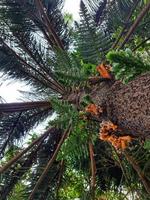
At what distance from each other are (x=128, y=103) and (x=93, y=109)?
473 millimetres

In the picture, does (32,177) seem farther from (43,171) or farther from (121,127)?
(121,127)

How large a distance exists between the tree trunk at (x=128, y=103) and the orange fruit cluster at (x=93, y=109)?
37mm

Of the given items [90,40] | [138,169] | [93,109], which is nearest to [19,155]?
[138,169]

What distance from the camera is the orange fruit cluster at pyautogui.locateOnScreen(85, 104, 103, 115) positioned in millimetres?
3100

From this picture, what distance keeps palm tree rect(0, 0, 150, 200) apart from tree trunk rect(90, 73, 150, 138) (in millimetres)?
11

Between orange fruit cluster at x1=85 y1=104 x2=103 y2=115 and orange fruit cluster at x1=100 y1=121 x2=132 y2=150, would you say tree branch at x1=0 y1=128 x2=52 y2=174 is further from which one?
orange fruit cluster at x1=100 y1=121 x2=132 y2=150

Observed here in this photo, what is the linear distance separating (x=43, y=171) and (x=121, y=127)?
2058mm

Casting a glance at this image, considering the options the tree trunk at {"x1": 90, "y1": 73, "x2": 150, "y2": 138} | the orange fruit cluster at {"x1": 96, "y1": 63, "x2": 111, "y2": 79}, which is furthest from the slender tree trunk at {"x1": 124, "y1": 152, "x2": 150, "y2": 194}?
the orange fruit cluster at {"x1": 96, "y1": 63, "x2": 111, "y2": 79}

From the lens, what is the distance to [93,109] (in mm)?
3166

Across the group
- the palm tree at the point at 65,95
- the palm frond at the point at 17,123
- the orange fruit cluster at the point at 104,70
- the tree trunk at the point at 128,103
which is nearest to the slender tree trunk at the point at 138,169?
the palm tree at the point at 65,95

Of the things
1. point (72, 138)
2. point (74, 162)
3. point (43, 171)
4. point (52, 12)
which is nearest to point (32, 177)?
point (43, 171)

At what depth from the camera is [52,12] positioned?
5191 millimetres

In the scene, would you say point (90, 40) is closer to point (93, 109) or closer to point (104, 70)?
point (104, 70)

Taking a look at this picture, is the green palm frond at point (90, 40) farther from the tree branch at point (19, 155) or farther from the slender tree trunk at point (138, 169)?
the tree branch at point (19, 155)
